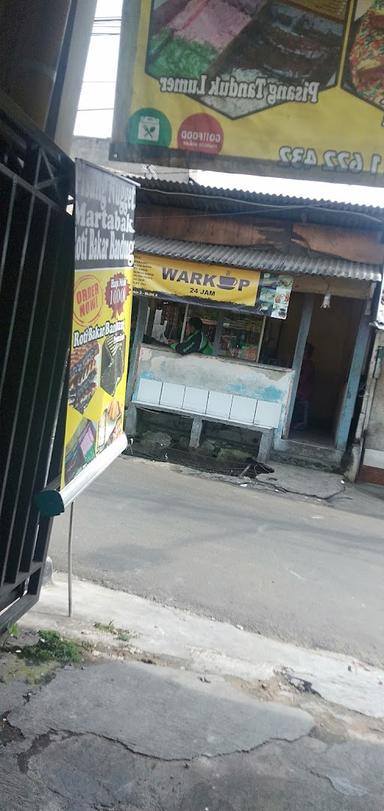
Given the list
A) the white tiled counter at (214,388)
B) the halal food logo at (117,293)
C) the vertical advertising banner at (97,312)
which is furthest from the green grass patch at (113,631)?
the white tiled counter at (214,388)

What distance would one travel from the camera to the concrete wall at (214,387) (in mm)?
10266

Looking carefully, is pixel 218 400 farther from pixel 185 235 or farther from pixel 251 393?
pixel 185 235

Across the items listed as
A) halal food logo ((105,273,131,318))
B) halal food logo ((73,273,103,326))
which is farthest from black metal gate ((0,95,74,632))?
halal food logo ((105,273,131,318))

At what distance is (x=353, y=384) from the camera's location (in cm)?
1030

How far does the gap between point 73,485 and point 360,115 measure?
2.64 metres

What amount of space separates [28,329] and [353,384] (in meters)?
8.45

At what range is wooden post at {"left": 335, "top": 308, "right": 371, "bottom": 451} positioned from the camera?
10.1 metres

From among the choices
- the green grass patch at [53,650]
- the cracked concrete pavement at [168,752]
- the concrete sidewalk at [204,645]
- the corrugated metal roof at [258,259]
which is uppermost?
the corrugated metal roof at [258,259]

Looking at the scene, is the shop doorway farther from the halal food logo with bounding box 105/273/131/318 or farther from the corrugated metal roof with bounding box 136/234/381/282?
the halal food logo with bounding box 105/273/131/318

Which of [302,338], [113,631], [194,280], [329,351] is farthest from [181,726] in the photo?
[329,351]

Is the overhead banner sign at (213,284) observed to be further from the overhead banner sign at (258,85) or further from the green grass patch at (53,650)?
the green grass patch at (53,650)

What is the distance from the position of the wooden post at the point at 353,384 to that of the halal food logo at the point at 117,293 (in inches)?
293

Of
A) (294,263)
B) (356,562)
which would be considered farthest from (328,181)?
(294,263)

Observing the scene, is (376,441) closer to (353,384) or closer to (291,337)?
(353,384)
